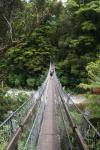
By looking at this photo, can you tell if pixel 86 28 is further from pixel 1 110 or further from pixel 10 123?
pixel 10 123

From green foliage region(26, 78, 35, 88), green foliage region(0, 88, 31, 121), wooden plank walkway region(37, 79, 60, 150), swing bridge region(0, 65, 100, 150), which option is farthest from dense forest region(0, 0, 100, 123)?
wooden plank walkway region(37, 79, 60, 150)

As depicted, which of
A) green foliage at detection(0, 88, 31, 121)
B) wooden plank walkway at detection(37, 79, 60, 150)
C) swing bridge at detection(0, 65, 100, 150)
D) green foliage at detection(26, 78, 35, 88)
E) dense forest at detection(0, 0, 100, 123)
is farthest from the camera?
green foliage at detection(26, 78, 35, 88)

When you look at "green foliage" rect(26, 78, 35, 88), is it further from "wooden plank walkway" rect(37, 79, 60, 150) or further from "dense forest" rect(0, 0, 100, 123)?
"wooden plank walkway" rect(37, 79, 60, 150)

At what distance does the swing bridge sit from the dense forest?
6.36 m

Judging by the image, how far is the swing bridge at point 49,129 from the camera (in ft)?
14.4

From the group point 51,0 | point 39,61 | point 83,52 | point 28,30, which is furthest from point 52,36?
point 28,30

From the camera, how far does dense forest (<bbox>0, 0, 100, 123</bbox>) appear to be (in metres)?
19.8

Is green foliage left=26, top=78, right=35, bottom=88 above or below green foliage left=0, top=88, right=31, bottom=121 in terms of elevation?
below

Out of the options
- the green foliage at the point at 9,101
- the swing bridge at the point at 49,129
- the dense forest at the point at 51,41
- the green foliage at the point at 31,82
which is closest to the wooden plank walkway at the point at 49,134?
the swing bridge at the point at 49,129

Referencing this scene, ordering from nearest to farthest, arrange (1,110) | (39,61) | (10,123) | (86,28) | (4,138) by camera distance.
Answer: (10,123), (4,138), (1,110), (86,28), (39,61)

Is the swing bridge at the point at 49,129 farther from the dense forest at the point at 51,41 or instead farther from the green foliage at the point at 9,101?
the dense forest at the point at 51,41

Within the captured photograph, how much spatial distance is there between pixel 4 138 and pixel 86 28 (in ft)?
83.2

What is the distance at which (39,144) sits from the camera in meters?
8.05

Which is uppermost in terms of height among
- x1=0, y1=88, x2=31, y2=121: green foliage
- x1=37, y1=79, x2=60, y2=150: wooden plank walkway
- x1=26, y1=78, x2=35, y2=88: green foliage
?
x1=37, y1=79, x2=60, y2=150: wooden plank walkway
